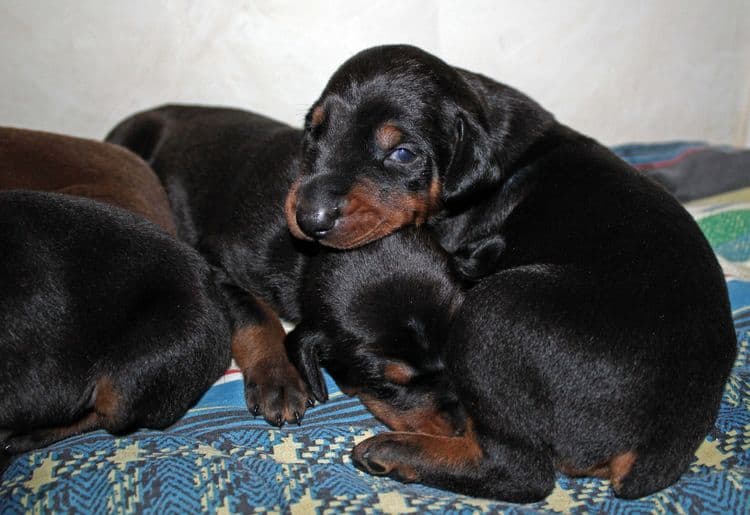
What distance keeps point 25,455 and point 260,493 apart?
93 cm

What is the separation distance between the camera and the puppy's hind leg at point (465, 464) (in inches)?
99.7

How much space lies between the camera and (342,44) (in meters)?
4.89

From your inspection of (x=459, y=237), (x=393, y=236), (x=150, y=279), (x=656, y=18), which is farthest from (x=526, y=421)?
(x=656, y=18)

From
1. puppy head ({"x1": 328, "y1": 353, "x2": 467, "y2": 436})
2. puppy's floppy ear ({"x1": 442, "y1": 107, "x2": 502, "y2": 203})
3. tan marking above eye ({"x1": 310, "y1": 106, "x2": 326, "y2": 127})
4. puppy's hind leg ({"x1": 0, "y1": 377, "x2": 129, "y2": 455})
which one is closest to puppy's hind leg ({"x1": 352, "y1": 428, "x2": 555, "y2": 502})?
puppy head ({"x1": 328, "y1": 353, "x2": 467, "y2": 436})

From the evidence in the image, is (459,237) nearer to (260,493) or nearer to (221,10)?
(260,493)

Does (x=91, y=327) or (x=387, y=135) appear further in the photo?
(x=387, y=135)

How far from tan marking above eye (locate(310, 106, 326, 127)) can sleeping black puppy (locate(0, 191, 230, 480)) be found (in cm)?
80

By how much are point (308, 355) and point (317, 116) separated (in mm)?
1010

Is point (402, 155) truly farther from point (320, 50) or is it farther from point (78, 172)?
point (320, 50)

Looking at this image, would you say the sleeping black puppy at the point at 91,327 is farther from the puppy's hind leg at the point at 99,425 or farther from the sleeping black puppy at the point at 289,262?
the sleeping black puppy at the point at 289,262

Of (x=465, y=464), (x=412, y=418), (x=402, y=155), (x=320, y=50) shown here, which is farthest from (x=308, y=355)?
(x=320, y=50)

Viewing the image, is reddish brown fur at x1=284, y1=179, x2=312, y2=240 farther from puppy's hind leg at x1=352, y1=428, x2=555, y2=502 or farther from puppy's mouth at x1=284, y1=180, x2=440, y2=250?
puppy's hind leg at x1=352, y1=428, x2=555, y2=502

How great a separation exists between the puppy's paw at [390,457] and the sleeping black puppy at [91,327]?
0.73 meters

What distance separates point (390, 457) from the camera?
2.64 metres
